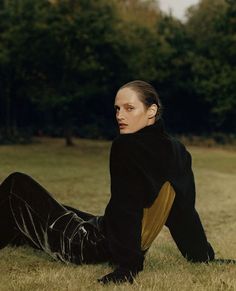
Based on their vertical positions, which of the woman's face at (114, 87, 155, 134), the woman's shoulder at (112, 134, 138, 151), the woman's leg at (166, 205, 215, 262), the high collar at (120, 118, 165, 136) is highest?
the woman's face at (114, 87, 155, 134)

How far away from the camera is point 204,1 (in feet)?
181

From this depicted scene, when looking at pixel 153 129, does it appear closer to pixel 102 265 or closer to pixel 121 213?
pixel 121 213

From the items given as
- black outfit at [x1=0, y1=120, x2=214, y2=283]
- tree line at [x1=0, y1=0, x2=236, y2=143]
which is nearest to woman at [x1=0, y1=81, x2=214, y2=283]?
black outfit at [x1=0, y1=120, x2=214, y2=283]

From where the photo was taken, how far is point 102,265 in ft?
16.7

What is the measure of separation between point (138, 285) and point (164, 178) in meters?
0.84

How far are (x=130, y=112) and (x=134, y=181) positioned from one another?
0.53m

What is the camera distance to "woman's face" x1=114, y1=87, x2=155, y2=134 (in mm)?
4238

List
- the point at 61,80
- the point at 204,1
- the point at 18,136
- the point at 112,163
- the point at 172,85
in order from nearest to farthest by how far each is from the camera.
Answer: the point at 112,163
the point at 61,80
the point at 18,136
the point at 172,85
the point at 204,1

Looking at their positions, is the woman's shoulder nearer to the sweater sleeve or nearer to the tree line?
the sweater sleeve

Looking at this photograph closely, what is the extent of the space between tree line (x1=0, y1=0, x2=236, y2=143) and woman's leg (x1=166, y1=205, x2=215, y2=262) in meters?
26.0

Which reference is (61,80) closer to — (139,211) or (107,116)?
(107,116)

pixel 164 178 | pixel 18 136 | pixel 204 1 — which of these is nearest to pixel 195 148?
pixel 18 136

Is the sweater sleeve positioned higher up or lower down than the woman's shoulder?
lower down

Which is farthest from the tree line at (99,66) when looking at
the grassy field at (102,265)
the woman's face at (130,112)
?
the woman's face at (130,112)
